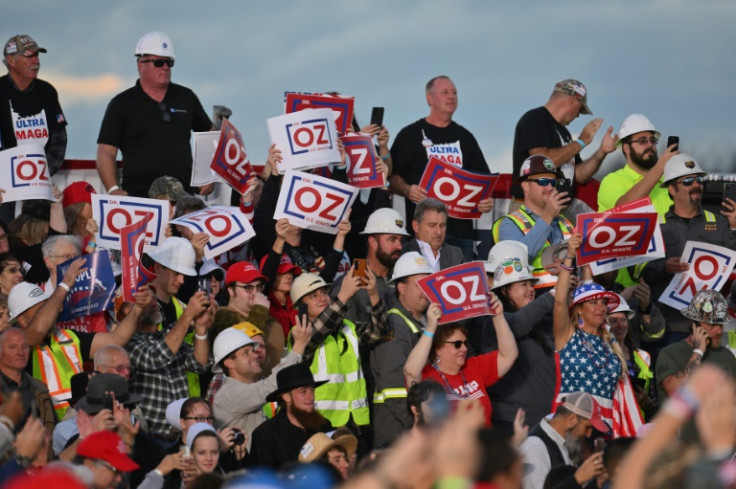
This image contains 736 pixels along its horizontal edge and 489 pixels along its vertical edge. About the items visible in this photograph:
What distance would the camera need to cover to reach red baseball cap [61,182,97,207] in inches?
554

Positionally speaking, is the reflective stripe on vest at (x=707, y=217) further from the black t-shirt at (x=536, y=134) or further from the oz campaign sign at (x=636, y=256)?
the black t-shirt at (x=536, y=134)

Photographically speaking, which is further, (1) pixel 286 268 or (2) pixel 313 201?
(2) pixel 313 201

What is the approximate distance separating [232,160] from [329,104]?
3.72 feet

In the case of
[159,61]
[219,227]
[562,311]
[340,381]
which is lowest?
[340,381]

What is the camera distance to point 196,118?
15273 mm

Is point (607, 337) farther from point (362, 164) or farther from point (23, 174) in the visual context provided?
point (23, 174)

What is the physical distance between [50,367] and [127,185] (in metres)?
3.46

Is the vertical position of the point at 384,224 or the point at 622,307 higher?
the point at 384,224

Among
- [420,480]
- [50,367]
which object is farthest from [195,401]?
[420,480]

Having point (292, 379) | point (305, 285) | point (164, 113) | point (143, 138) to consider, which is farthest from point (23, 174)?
point (292, 379)

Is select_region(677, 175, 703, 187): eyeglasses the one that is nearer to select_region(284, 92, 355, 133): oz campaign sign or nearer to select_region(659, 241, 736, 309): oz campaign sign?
select_region(659, 241, 736, 309): oz campaign sign

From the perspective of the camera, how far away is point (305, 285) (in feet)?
41.6

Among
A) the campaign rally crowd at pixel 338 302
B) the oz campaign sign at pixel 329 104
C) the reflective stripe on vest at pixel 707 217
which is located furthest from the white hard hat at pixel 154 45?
the reflective stripe on vest at pixel 707 217

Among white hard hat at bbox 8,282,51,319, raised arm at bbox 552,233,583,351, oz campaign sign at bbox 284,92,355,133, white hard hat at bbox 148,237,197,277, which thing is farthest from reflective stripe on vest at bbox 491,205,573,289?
white hard hat at bbox 8,282,51,319
